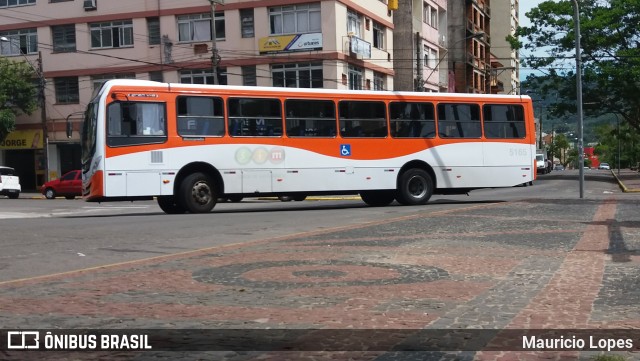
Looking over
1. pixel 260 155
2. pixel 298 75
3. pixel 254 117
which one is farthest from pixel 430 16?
pixel 260 155

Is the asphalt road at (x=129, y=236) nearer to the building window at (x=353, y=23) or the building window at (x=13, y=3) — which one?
the building window at (x=353, y=23)

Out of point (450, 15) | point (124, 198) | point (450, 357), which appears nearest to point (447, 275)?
point (450, 357)

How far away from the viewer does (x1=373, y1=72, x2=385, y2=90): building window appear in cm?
4422

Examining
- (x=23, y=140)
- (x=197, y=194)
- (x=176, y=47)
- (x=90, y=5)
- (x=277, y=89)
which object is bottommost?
(x=197, y=194)

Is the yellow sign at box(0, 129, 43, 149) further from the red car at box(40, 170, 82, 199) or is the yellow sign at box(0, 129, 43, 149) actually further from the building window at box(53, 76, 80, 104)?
the red car at box(40, 170, 82, 199)

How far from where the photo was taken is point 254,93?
1927cm

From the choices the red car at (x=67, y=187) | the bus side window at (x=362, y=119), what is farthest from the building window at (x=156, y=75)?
the bus side window at (x=362, y=119)

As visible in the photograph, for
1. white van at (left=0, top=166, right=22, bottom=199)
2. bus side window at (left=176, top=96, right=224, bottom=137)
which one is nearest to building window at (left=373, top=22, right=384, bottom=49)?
white van at (left=0, top=166, right=22, bottom=199)

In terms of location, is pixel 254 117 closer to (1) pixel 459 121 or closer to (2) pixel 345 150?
(2) pixel 345 150

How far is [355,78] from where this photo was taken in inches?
1612

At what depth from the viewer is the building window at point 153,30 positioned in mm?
41094

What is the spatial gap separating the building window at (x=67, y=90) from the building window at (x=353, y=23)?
16934 millimetres

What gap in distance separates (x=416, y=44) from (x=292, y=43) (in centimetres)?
1304

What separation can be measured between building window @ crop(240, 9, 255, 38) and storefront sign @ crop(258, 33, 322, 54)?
1163 millimetres
